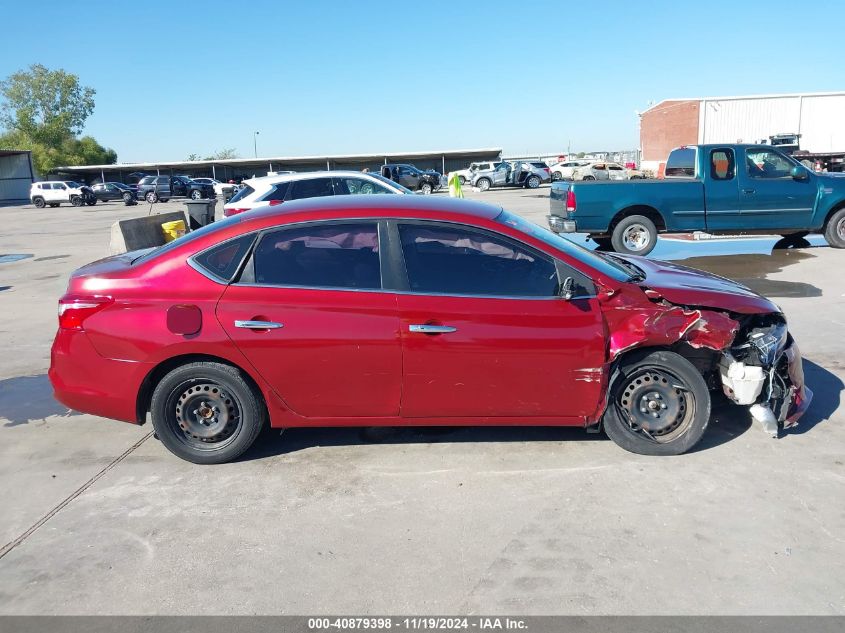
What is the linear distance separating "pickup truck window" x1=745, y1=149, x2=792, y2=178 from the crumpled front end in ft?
26.4

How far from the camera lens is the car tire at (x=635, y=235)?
1130 centimetres

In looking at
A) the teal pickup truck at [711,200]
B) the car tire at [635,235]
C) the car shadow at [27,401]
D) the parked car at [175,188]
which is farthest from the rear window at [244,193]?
the parked car at [175,188]

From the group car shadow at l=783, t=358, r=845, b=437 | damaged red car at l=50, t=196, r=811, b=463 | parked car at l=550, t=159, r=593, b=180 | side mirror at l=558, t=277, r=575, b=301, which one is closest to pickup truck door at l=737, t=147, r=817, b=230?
car shadow at l=783, t=358, r=845, b=437

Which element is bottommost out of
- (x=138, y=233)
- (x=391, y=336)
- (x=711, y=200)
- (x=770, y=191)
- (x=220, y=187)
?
(x=391, y=336)

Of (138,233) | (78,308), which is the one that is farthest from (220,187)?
(78,308)

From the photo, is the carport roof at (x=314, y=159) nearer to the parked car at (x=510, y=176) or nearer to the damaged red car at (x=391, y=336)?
the parked car at (x=510, y=176)

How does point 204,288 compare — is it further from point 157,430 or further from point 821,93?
point 821,93

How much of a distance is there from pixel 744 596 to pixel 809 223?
10.6 m

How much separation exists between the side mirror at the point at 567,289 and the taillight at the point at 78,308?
2849mm

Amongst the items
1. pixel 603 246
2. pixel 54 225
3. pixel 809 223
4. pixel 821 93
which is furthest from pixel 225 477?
pixel 821 93

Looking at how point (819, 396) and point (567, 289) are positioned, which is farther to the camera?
point (819, 396)

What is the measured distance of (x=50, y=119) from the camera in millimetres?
81750

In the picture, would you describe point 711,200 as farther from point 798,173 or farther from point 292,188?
point 292,188

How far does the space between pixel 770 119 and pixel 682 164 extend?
40.5 meters
